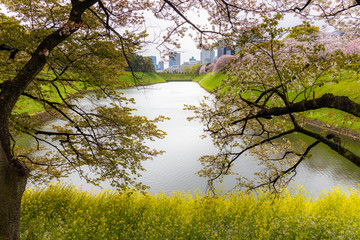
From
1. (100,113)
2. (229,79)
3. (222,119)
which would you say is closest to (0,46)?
(100,113)

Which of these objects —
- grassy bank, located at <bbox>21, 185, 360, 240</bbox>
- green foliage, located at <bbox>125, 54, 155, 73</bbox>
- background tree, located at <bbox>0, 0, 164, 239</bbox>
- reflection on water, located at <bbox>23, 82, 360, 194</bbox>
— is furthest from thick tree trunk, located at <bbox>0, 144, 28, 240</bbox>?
reflection on water, located at <bbox>23, 82, 360, 194</bbox>

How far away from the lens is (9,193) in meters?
3.18

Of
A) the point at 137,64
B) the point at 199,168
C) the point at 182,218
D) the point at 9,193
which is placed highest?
the point at 137,64

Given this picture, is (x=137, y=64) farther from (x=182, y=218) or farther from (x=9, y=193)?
(x=182, y=218)

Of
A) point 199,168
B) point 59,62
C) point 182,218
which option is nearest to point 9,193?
point 59,62

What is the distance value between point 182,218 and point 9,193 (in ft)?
15.5

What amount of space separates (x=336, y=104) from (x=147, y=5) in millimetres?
4240

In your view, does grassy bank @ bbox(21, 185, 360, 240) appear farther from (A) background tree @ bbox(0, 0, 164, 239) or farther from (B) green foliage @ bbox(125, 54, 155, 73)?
(B) green foliage @ bbox(125, 54, 155, 73)

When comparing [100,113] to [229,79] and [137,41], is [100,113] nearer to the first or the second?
[137,41]

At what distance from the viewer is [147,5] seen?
15.0 ft

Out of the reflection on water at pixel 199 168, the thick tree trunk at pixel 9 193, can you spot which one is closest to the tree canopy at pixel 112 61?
the thick tree trunk at pixel 9 193

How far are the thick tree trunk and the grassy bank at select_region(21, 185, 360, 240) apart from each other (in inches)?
72.2

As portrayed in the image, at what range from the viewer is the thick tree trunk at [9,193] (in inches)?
122

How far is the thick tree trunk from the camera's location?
310 cm
